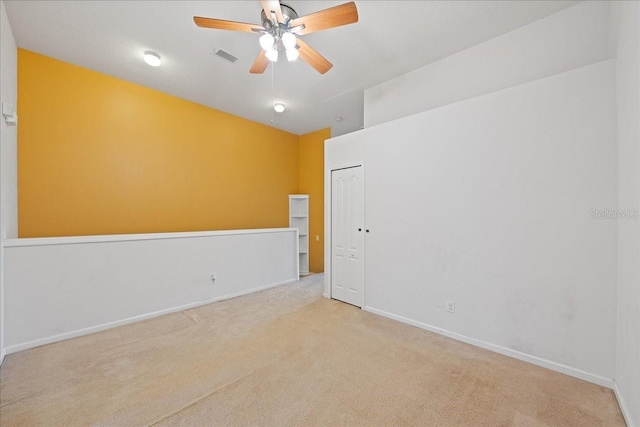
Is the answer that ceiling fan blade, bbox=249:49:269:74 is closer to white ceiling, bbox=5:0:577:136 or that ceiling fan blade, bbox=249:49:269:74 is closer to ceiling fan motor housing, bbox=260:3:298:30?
ceiling fan motor housing, bbox=260:3:298:30

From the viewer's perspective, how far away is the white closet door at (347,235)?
3826 mm

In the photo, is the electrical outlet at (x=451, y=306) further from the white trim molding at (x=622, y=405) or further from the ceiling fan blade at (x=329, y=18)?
the ceiling fan blade at (x=329, y=18)

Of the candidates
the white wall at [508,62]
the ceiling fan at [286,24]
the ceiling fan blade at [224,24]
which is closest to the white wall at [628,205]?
the white wall at [508,62]

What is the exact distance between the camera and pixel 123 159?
3.74 m

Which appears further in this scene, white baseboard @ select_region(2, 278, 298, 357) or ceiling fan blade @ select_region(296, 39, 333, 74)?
white baseboard @ select_region(2, 278, 298, 357)

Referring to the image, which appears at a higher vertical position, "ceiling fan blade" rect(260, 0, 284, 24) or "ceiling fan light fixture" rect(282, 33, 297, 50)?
"ceiling fan blade" rect(260, 0, 284, 24)

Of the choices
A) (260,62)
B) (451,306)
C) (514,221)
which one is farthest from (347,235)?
(260,62)

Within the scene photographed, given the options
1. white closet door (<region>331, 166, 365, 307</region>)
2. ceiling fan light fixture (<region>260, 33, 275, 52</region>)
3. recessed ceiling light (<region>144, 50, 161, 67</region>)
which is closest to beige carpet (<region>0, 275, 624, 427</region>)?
white closet door (<region>331, 166, 365, 307</region>)

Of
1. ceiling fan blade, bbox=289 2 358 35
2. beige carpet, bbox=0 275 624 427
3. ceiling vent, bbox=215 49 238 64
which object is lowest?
beige carpet, bbox=0 275 624 427

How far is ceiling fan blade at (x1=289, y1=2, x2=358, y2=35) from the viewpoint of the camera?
192 cm

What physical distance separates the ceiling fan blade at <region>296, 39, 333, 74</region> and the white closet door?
1.53 metres

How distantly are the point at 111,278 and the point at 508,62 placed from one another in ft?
16.8

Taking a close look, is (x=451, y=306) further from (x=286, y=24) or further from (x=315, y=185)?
(x=315, y=185)

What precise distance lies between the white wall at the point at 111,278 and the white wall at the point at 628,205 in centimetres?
425
